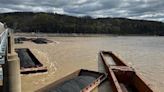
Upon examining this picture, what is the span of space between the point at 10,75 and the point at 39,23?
131 meters

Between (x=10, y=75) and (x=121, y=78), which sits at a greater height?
(x=10, y=75)

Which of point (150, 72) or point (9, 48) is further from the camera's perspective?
point (150, 72)

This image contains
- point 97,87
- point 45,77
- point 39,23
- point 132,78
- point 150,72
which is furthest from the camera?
point 39,23

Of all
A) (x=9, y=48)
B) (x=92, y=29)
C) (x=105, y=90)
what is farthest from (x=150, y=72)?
(x=92, y=29)

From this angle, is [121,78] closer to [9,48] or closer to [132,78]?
[132,78]

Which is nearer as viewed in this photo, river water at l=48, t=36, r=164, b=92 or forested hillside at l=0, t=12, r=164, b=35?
river water at l=48, t=36, r=164, b=92

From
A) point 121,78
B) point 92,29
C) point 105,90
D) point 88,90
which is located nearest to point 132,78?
point 121,78

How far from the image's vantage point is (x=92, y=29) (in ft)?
454

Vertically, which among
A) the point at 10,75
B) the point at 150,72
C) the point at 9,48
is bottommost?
the point at 150,72

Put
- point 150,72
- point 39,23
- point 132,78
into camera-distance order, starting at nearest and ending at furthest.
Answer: point 132,78, point 150,72, point 39,23

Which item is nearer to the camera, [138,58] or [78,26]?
[138,58]

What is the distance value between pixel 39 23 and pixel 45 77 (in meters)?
121

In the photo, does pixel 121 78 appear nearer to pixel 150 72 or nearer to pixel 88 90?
pixel 88 90

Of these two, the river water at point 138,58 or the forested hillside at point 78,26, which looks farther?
the forested hillside at point 78,26
